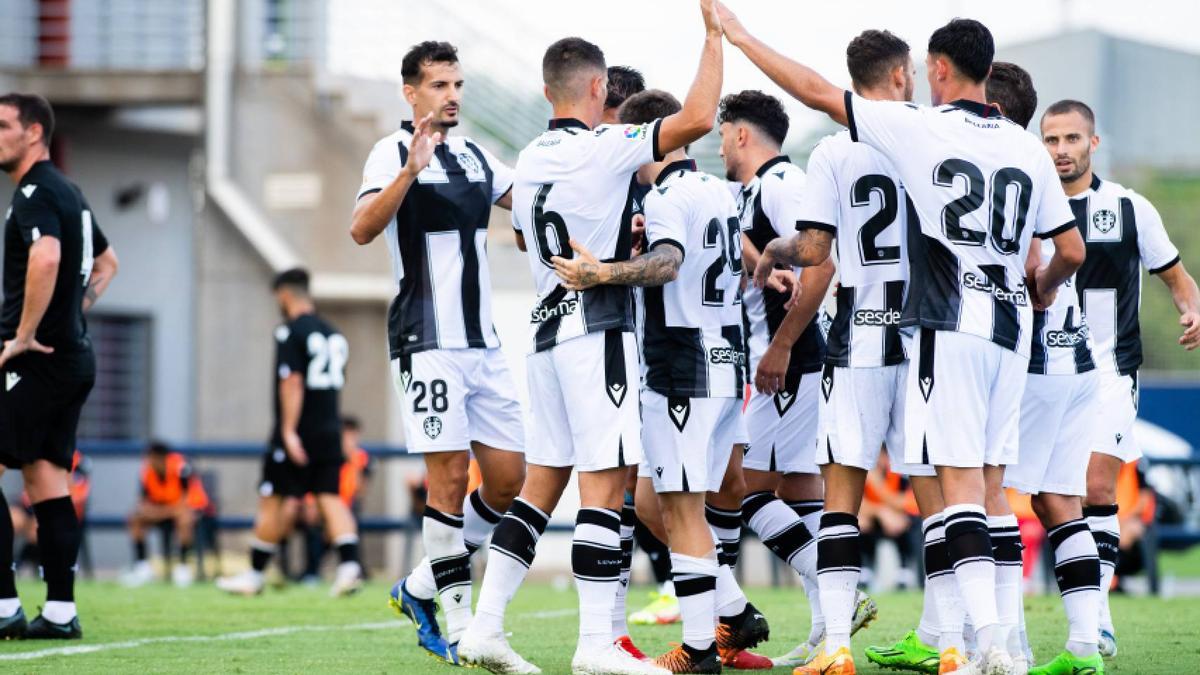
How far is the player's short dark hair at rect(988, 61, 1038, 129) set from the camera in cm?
706

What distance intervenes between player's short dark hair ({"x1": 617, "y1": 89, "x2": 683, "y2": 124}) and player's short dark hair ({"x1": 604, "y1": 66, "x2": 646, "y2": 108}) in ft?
2.06

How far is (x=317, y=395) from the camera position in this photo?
1305cm

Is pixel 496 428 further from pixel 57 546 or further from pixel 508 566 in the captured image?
pixel 57 546

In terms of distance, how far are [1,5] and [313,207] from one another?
5520 mm

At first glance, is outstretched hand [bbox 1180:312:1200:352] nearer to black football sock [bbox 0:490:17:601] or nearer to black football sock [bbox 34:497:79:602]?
black football sock [bbox 34:497:79:602]

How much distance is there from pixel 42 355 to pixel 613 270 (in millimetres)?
3371

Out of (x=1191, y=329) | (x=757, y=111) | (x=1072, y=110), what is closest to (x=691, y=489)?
(x=757, y=111)

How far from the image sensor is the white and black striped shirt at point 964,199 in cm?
596

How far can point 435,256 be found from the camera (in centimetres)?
700

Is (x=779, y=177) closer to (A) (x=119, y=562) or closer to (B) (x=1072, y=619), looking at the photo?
(B) (x=1072, y=619)

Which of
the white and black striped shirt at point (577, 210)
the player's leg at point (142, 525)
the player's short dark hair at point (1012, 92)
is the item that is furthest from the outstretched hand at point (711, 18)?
the player's leg at point (142, 525)

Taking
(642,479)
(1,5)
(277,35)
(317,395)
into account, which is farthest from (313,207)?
(642,479)

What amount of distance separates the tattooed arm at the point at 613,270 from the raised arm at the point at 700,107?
44 centimetres

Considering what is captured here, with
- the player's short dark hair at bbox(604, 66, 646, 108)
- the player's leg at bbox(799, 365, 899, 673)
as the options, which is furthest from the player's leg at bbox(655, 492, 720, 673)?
the player's short dark hair at bbox(604, 66, 646, 108)
